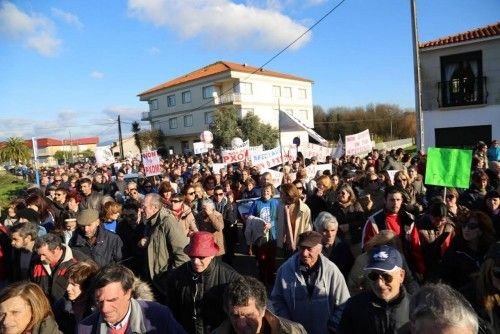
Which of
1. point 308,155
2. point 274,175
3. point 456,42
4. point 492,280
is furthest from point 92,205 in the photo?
point 456,42

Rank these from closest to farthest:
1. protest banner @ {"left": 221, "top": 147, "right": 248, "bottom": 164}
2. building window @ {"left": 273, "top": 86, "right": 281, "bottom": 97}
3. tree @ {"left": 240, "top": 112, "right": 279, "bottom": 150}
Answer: protest banner @ {"left": 221, "top": 147, "right": 248, "bottom": 164}, tree @ {"left": 240, "top": 112, "right": 279, "bottom": 150}, building window @ {"left": 273, "top": 86, "right": 281, "bottom": 97}

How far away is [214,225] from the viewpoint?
17.9 ft

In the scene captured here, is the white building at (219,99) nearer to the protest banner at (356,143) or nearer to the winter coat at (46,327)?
the protest banner at (356,143)

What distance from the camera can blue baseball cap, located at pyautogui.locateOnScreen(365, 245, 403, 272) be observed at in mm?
2553

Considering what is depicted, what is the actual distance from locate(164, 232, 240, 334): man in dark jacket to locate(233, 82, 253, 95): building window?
45.5m

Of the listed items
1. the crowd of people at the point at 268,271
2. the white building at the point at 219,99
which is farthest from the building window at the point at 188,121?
the crowd of people at the point at 268,271

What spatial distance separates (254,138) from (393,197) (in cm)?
3871

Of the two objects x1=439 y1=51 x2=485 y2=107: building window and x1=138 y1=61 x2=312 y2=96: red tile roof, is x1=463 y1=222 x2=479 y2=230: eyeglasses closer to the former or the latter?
x1=439 y1=51 x2=485 y2=107: building window

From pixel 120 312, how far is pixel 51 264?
146 centimetres

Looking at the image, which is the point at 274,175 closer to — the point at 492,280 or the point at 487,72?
the point at 492,280

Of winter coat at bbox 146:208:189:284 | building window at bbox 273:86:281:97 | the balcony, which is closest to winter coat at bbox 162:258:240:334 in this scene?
winter coat at bbox 146:208:189:284

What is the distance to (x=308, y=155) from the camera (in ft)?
53.7

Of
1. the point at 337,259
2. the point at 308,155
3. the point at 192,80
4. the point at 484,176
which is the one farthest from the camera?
the point at 192,80

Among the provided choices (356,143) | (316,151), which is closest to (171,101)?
(316,151)
